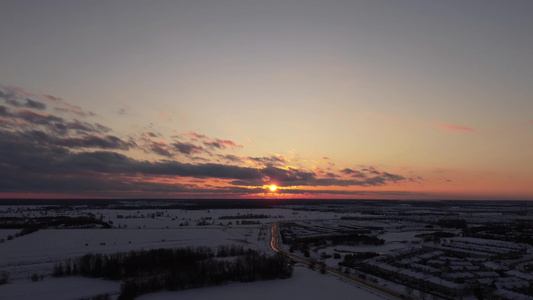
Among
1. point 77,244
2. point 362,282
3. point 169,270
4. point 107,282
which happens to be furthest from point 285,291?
point 77,244

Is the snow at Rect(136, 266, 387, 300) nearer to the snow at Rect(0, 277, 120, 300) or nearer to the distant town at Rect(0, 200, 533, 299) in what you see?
the distant town at Rect(0, 200, 533, 299)

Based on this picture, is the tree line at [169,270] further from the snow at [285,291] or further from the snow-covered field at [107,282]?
the snow-covered field at [107,282]

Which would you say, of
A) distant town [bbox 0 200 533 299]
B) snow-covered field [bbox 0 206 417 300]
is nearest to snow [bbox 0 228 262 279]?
snow-covered field [bbox 0 206 417 300]

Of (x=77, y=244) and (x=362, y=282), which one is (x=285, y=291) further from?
(x=77, y=244)

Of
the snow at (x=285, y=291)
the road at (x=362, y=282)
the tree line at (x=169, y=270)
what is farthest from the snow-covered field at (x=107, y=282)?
the tree line at (x=169, y=270)

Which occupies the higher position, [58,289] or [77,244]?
[77,244]

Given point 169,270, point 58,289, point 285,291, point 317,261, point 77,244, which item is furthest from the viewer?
point 77,244
